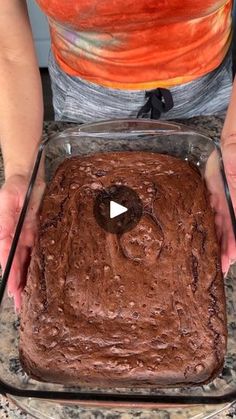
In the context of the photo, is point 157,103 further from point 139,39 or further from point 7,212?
point 7,212

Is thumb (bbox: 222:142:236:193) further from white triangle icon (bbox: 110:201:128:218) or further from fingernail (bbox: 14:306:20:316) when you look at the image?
fingernail (bbox: 14:306:20:316)

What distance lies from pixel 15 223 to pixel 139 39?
0.38m

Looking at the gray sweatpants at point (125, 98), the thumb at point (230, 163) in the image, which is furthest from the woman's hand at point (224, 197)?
the gray sweatpants at point (125, 98)

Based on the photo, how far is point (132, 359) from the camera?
67 centimetres

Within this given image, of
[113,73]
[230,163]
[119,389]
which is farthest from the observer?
[113,73]

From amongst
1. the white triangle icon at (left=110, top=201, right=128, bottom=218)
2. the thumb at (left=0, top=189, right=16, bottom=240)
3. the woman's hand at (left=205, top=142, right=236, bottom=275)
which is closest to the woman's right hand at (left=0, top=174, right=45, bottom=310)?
the thumb at (left=0, top=189, right=16, bottom=240)

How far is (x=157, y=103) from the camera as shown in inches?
41.5

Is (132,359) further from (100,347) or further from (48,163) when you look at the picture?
(48,163)

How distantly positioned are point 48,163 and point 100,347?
0.35m

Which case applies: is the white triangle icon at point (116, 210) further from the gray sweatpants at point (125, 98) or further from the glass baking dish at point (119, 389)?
the gray sweatpants at point (125, 98)

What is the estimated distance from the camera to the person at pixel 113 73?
857mm

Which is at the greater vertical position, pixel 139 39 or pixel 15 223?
pixel 139 39

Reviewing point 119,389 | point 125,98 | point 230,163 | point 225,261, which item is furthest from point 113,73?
point 119,389
